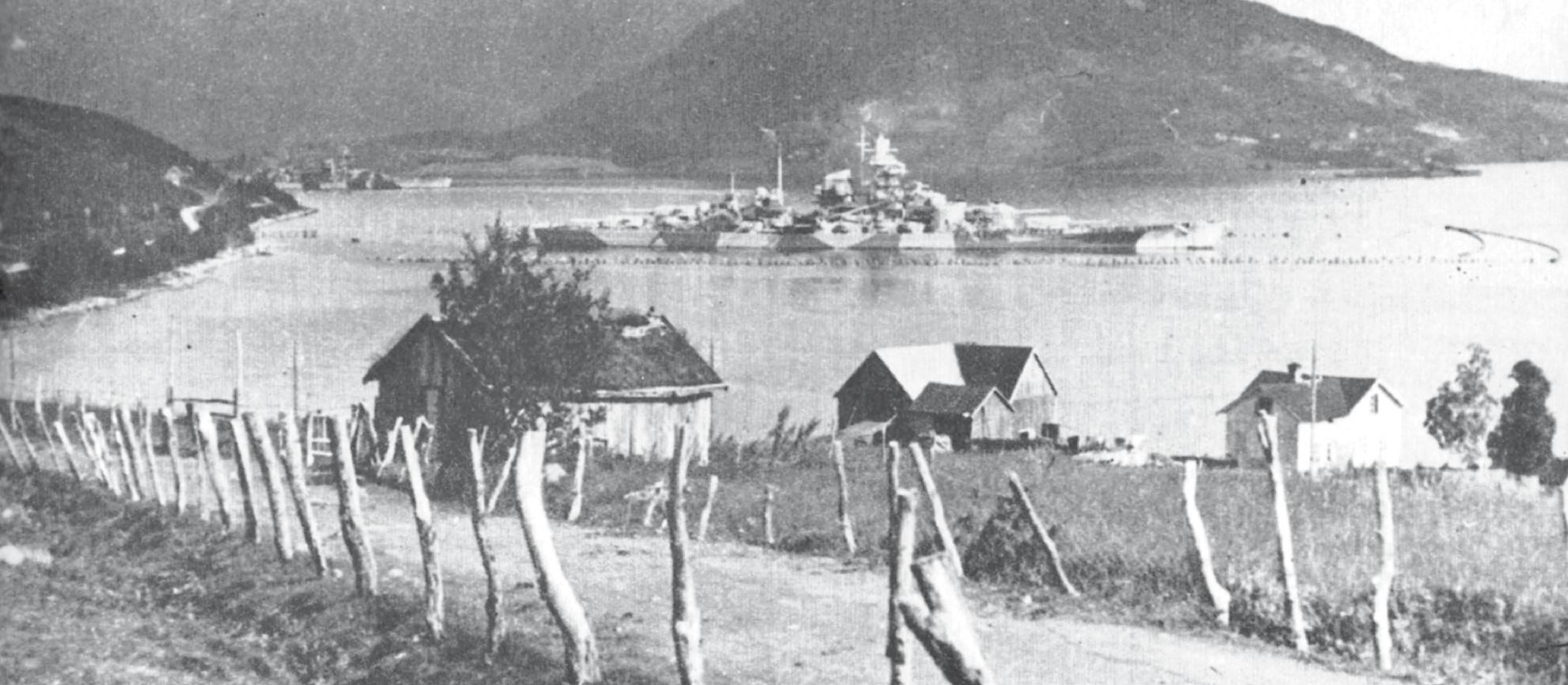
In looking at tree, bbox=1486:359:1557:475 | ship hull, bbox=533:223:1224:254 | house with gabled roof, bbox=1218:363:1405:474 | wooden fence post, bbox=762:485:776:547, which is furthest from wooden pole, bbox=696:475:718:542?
tree, bbox=1486:359:1557:475

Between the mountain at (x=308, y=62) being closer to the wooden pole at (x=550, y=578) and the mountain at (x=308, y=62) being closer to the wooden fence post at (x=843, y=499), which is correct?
the wooden pole at (x=550, y=578)

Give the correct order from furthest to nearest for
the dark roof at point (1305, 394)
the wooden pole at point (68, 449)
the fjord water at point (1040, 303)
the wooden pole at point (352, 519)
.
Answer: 1. the wooden pole at point (68, 449)
2. the wooden pole at point (352, 519)
3. the dark roof at point (1305, 394)
4. the fjord water at point (1040, 303)

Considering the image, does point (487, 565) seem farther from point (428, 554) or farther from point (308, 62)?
point (308, 62)

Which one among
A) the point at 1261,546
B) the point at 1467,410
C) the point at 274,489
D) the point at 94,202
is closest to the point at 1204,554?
the point at 1261,546

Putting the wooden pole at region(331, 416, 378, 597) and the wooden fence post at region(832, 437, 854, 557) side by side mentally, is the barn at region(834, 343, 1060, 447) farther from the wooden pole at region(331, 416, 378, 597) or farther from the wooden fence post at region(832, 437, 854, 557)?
the wooden pole at region(331, 416, 378, 597)

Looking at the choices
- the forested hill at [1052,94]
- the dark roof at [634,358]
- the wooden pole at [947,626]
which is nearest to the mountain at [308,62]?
the forested hill at [1052,94]

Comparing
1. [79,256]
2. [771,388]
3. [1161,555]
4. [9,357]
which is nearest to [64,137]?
[79,256]
